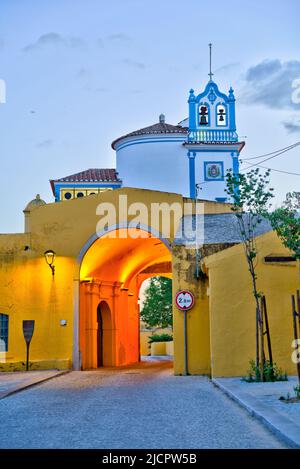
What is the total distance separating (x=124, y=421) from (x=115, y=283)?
18.8 metres

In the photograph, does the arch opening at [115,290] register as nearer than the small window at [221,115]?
Yes

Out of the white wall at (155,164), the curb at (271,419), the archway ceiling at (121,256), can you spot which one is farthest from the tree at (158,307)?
the curb at (271,419)

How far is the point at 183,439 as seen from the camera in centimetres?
812

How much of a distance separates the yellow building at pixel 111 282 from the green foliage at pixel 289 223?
152 centimetres

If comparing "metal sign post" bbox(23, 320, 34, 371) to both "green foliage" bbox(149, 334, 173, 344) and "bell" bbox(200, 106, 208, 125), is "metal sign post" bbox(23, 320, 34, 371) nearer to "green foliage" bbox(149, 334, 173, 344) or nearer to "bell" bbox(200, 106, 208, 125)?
"bell" bbox(200, 106, 208, 125)

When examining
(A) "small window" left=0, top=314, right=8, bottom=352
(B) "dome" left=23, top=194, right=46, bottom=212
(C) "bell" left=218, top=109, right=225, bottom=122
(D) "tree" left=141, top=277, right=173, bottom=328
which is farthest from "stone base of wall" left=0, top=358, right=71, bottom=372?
(D) "tree" left=141, top=277, right=173, bottom=328

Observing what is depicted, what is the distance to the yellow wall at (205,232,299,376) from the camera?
17125 millimetres

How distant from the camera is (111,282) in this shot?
28.1 meters

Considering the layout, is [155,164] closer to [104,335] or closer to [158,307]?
[158,307]

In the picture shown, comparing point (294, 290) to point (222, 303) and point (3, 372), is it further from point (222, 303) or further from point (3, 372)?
point (3, 372)

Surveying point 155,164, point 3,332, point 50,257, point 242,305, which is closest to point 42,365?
point 3,332

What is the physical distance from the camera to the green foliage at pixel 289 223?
14.5 meters

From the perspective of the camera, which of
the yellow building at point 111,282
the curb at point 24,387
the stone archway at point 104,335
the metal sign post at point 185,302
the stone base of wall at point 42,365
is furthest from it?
the stone archway at point 104,335

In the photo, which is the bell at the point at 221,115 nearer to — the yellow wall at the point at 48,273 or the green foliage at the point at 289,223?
the yellow wall at the point at 48,273
